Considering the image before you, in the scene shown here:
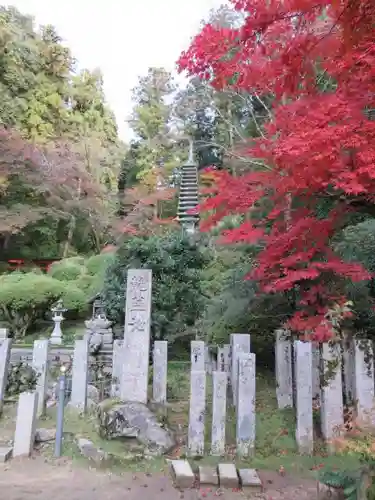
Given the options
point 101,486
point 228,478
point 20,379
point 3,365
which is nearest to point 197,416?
point 228,478

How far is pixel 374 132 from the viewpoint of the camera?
4828mm

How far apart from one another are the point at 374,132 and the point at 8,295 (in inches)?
448

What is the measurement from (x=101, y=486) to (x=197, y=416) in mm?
1239

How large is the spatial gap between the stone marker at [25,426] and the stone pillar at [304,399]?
119 inches

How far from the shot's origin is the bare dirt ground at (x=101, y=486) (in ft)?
12.0

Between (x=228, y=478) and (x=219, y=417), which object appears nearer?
(x=228, y=478)

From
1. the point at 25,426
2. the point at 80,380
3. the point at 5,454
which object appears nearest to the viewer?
the point at 5,454

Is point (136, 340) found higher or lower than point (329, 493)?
higher

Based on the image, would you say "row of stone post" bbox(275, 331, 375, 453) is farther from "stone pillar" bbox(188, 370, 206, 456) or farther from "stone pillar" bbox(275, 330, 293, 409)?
"stone pillar" bbox(188, 370, 206, 456)

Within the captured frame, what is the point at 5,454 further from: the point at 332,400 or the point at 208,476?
the point at 332,400

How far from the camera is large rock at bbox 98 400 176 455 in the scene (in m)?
4.55

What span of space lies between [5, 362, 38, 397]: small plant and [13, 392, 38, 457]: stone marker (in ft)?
2.38

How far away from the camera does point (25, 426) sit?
448 cm

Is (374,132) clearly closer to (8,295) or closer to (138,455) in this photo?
(138,455)
